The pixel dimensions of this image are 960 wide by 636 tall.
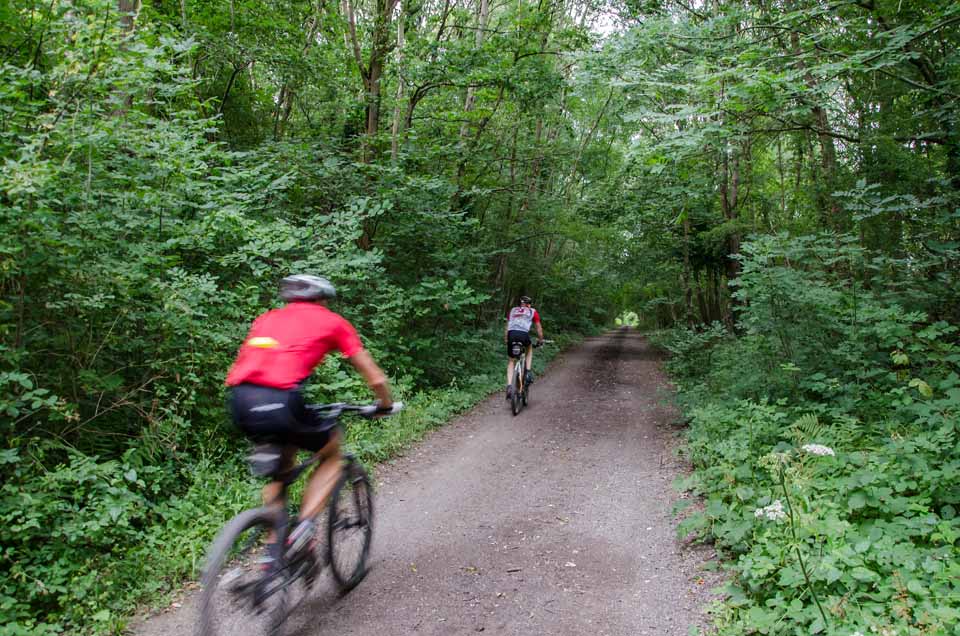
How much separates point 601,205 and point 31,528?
16.6 m

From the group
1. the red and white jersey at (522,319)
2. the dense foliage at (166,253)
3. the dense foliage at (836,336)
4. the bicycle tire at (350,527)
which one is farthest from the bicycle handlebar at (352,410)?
the red and white jersey at (522,319)

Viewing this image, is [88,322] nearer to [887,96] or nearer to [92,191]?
[92,191]

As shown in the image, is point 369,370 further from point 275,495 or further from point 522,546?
point 522,546

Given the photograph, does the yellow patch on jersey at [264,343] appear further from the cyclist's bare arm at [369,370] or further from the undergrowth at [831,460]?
the undergrowth at [831,460]

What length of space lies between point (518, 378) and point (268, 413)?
7405mm

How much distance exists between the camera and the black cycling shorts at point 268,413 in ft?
9.58

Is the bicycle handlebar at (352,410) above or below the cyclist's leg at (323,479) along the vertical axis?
above

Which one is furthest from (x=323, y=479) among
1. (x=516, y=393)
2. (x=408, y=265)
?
(x=408, y=265)

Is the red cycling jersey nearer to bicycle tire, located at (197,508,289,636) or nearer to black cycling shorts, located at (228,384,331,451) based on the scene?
black cycling shorts, located at (228,384,331,451)

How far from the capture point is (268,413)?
292 centimetres

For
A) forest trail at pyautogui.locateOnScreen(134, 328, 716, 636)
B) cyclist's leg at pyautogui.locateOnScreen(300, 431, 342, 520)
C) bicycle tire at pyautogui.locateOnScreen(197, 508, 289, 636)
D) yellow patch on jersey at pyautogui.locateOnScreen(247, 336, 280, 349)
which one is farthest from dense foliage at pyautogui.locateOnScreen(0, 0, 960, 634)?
yellow patch on jersey at pyautogui.locateOnScreen(247, 336, 280, 349)

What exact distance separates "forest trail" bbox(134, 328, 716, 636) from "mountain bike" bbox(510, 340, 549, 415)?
48.4 inches

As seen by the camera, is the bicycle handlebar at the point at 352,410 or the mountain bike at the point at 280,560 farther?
the bicycle handlebar at the point at 352,410

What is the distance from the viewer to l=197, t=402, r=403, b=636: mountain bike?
2.68 m
